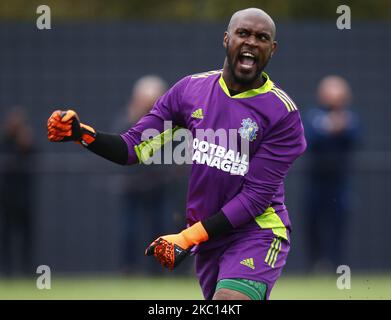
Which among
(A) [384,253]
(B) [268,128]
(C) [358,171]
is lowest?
(A) [384,253]

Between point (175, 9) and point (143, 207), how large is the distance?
3.88 m

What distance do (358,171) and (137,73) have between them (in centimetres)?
372

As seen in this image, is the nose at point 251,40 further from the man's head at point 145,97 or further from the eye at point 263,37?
the man's head at point 145,97

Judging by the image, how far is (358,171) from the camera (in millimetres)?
13750

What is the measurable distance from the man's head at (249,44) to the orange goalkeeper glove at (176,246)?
3.26ft

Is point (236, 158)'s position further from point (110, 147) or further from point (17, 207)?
point (17, 207)

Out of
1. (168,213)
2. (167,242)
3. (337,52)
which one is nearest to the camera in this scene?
(167,242)

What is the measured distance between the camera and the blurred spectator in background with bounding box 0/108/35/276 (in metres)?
13.2

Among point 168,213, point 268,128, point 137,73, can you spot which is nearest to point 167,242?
point 268,128

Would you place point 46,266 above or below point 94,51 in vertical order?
below

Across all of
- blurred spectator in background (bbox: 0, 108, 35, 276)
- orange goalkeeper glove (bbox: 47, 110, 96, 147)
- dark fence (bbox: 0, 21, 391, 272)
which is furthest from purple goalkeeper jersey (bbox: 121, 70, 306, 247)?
dark fence (bbox: 0, 21, 391, 272)

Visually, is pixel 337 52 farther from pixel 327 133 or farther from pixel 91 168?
pixel 91 168

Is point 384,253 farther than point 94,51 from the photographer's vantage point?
No

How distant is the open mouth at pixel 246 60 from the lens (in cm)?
688
